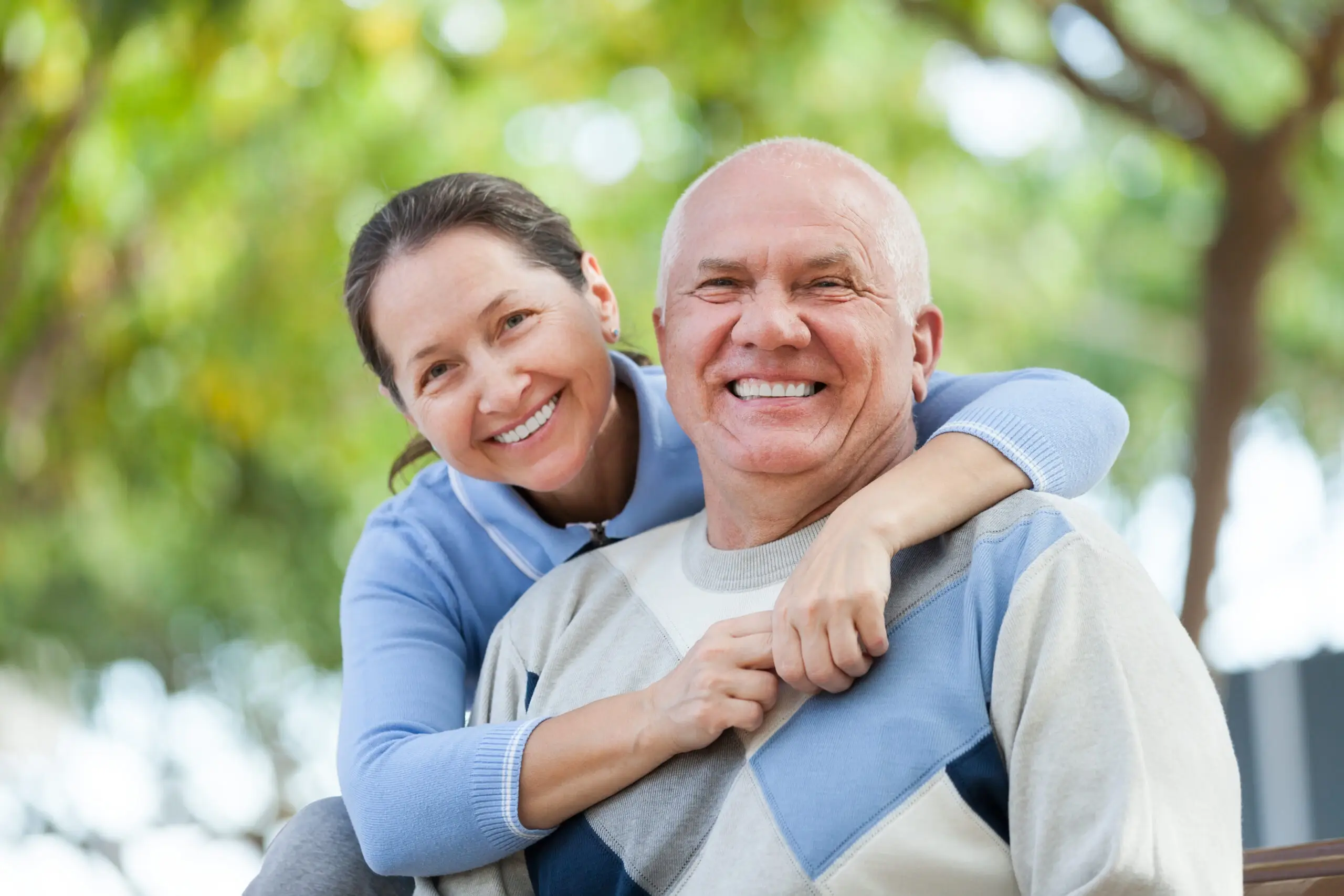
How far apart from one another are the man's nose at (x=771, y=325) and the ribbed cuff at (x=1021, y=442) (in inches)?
8.7

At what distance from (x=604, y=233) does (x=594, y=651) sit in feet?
20.9

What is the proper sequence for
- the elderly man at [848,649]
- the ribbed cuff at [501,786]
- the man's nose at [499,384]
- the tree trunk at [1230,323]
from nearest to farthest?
the elderly man at [848,649] < the ribbed cuff at [501,786] < the man's nose at [499,384] < the tree trunk at [1230,323]

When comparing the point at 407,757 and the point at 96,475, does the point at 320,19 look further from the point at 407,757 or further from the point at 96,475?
the point at 407,757

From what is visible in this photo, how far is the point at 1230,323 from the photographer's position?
578 cm

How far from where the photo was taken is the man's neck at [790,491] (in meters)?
2.10

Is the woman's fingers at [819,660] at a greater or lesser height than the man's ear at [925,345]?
lesser

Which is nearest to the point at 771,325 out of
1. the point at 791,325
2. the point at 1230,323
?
the point at 791,325

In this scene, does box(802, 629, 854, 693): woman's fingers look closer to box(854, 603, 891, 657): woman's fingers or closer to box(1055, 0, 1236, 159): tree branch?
box(854, 603, 891, 657): woman's fingers

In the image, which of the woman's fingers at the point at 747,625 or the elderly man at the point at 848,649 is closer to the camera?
the elderly man at the point at 848,649

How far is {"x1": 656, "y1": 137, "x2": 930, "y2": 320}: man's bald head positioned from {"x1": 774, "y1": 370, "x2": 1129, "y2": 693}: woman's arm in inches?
7.6

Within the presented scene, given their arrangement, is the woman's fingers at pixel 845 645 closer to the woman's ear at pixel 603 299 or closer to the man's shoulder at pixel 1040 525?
the man's shoulder at pixel 1040 525

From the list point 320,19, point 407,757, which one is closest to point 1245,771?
point 320,19

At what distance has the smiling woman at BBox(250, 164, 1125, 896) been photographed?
6.02 feet

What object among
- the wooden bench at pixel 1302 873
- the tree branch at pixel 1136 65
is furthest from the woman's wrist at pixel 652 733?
the tree branch at pixel 1136 65
